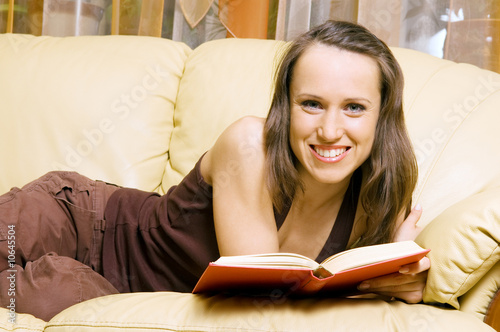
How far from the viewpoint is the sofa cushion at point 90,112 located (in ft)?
5.95

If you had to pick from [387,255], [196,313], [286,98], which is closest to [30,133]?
[286,98]

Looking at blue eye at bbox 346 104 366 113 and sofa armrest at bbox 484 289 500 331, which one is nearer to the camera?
sofa armrest at bbox 484 289 500 331

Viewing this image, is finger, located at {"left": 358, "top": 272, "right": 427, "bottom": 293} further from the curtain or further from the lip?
the curtain

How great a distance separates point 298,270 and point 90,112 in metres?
1.12

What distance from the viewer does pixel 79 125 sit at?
5.98ft

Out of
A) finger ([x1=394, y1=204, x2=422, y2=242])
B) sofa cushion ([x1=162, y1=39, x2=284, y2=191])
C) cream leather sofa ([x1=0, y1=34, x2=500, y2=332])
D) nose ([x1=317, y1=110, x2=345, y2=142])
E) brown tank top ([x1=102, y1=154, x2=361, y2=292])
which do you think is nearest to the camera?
nose ([x1=317, y1=110, x2=345, y2=142])

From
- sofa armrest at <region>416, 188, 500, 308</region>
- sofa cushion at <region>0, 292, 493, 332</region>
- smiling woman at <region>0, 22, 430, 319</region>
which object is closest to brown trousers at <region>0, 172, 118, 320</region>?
smiling woman at <region>0, 22, 430, 319</region>

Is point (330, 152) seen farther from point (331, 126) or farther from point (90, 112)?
point (90, 112)

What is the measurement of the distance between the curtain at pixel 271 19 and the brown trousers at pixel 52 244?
88 centimetres

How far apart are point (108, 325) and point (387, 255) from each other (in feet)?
1.48

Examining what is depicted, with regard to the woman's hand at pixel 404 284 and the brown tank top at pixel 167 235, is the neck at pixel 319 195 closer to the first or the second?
the brown tank top at pixel 167 235

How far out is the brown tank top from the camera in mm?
1394

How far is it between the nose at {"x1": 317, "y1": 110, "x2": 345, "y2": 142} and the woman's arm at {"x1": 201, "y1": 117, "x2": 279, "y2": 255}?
0.15 metres

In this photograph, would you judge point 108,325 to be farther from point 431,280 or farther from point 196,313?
point 431,280
